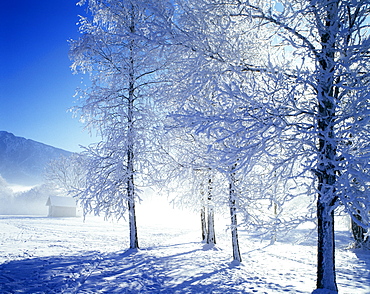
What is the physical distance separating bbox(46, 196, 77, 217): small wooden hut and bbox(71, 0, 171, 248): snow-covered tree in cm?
3452

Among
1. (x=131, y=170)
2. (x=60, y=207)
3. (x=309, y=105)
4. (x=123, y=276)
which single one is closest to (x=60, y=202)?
(x=60, y=207)

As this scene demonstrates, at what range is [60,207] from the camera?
3772 cm

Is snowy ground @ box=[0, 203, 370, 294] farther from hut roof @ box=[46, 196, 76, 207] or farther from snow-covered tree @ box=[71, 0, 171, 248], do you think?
hut roof @ box=[46, 196, 76, 207]

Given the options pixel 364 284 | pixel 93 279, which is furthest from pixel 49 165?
pixel 364 284

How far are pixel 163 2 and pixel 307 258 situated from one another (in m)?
11.3

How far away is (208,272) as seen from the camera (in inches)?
266

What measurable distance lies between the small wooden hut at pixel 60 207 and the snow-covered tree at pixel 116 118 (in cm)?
3452

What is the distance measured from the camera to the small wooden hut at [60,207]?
37.1 m

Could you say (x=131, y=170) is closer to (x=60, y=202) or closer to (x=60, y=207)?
(x=60, y=202)

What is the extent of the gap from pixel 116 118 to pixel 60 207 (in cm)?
3621

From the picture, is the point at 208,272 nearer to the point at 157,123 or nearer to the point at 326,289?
the point at 326,289

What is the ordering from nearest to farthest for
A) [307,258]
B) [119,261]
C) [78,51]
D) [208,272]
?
[208,272] < [119,261] < [78,51] < [307,258]

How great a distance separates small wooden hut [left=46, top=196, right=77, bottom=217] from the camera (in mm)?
37125

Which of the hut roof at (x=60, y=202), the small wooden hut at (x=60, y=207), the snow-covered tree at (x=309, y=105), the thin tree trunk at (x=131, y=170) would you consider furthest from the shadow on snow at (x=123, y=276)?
the small wooden hut at (x=60, y=207)
